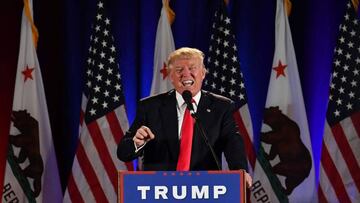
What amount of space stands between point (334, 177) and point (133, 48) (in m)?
2.28

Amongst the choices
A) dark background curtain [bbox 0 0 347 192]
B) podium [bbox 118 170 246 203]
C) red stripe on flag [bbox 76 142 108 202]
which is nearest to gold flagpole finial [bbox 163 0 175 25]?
dark background curtain [bbox 0 0 347 192]

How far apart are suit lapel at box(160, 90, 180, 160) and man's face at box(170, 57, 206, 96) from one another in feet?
0.50

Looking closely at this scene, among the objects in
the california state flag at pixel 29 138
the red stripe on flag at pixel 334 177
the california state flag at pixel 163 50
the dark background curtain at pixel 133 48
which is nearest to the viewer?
the red stripe on flag at pixel 334 177

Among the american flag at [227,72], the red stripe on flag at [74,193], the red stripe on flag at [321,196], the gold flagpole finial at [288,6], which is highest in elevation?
the gold flagpole finial at [288,6]

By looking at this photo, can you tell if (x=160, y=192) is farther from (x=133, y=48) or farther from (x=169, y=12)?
(x=133, y=48)

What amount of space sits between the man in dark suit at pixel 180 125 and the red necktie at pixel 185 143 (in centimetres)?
2

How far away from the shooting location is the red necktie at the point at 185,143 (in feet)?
10.0

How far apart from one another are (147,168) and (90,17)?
132 inches

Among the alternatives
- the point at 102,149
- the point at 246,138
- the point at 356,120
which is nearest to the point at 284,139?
the point at 246,138

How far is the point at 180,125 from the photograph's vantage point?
3.16 meters

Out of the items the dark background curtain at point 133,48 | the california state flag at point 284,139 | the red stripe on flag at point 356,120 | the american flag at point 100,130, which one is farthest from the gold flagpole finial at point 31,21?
the red stripe on flag at point 356,120

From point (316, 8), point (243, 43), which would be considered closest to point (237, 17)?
point (243, 43)

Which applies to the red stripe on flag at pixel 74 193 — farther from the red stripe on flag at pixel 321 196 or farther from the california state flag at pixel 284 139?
the red stripe on flag at pixel 321 196

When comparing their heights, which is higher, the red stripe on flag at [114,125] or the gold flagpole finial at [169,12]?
the gold flagpole finial at [169,12]
